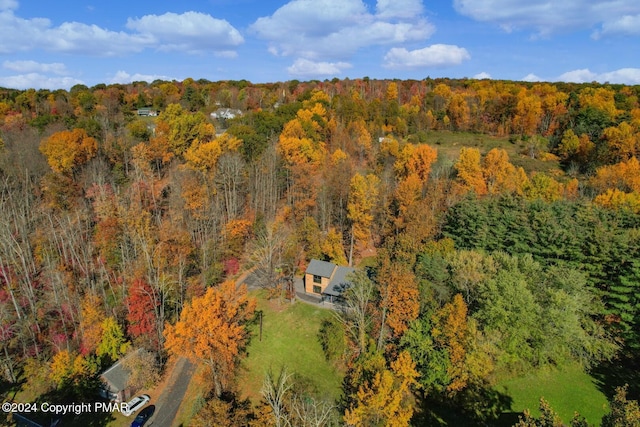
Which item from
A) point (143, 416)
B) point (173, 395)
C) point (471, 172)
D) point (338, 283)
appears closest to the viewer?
point (143, 416)

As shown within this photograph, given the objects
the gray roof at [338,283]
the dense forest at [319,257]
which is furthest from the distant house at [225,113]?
the gray roof at [338,283]

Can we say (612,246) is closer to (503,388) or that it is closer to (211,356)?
(503,388)

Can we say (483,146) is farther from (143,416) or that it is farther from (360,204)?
(143,416)

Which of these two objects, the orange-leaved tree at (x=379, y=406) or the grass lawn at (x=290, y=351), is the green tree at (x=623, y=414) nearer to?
the orange-leaved tree at (x=379, y=406)

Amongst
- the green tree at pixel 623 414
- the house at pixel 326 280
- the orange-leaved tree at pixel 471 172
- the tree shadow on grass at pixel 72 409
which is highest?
the orange-leaved tree at pixel 471 172

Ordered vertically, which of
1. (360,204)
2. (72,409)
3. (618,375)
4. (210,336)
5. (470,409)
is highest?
(360,204)

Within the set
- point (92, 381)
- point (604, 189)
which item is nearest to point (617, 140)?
point (604, 189)

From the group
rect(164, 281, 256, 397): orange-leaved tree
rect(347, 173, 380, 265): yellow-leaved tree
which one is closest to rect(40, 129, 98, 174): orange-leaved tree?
rect(164, 281, 256, 397): orange-leaved tree

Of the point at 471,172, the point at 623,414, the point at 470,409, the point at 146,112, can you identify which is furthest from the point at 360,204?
the point at 146,112
